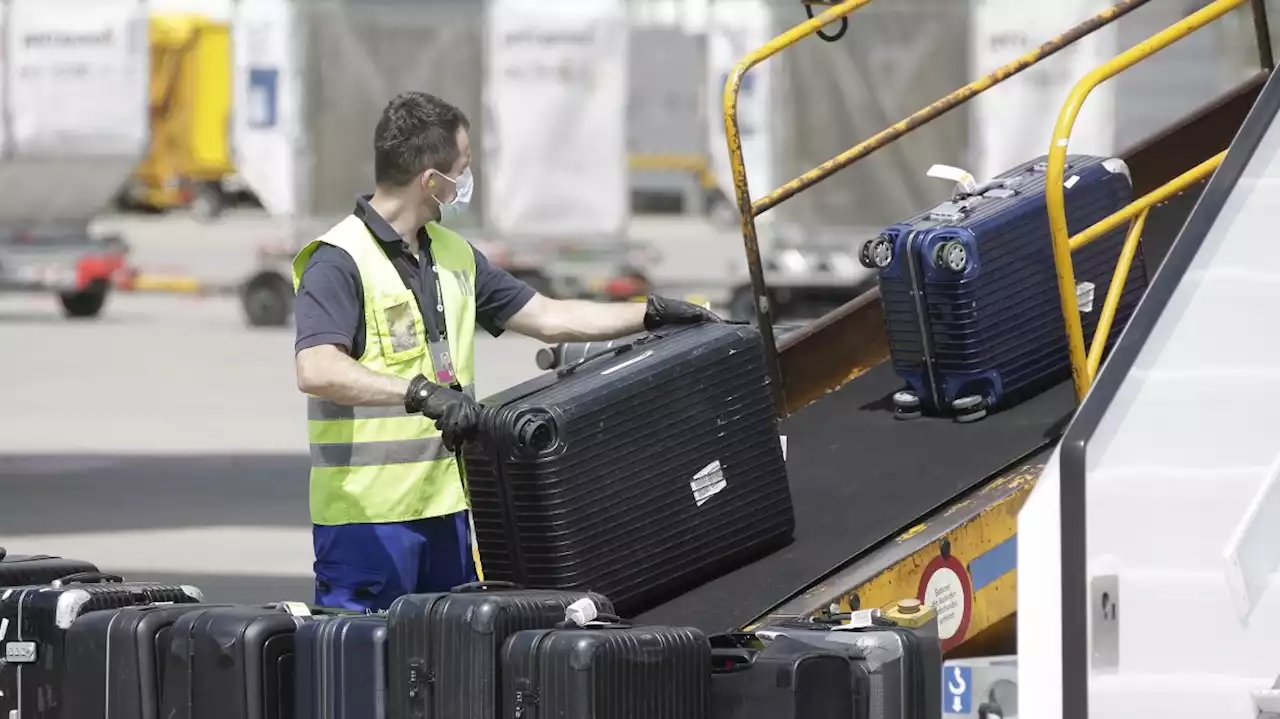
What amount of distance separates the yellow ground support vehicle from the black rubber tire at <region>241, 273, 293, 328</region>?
422 inches

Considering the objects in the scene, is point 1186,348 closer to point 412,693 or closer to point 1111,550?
point 1111,550

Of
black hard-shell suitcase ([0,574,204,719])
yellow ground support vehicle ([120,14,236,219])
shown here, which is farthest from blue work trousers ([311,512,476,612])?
yellow ground support vehicle ([120,14,236,219])

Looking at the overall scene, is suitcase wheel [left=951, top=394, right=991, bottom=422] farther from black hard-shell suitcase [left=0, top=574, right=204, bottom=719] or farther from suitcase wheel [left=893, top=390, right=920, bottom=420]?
black hard-shell suitcase [left=0, top=574, right=204, bottom=719]

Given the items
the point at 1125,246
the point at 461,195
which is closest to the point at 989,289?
the point at 1125,246

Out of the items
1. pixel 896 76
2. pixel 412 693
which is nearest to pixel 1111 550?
pixel 412 693

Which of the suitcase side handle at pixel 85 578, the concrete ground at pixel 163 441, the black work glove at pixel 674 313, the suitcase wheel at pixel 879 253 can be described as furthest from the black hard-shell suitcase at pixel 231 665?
the concrete ground at pixel 163 441

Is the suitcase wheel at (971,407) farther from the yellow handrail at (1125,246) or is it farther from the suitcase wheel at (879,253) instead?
the yellow handrail at (1125,246)

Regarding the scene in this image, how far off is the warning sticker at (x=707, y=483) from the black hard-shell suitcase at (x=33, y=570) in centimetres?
146

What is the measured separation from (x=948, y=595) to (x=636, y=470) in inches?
31.5

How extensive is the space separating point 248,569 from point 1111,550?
681 cm

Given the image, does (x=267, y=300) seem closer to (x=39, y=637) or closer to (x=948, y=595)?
(x=39, y=637)

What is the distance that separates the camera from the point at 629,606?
189 inches

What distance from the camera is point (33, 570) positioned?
517 centimetres

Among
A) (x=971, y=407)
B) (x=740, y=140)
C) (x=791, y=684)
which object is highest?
(x=740, y=140)
